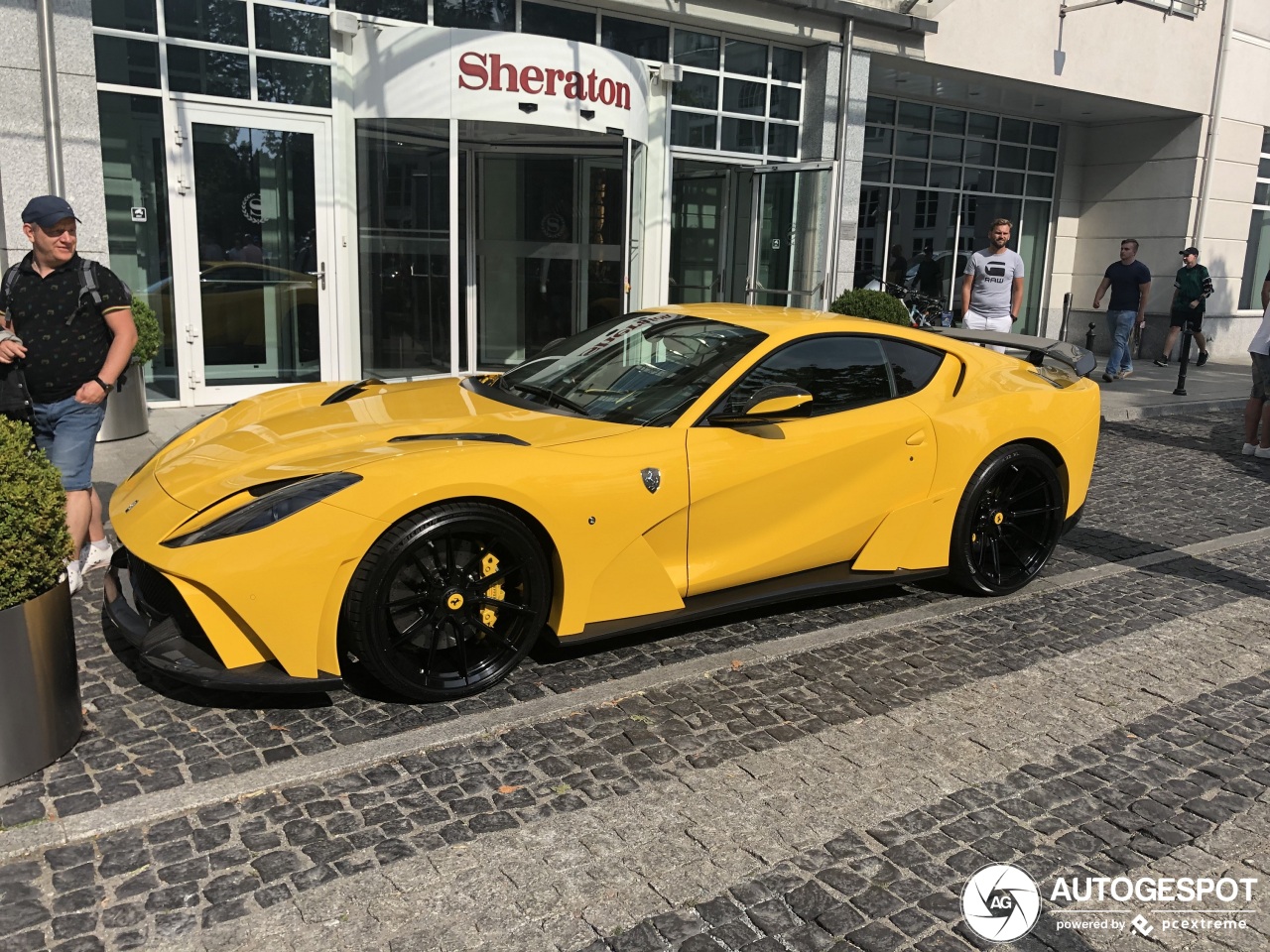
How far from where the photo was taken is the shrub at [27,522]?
3.30 m

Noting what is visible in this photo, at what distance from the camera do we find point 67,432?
5039 millimetres

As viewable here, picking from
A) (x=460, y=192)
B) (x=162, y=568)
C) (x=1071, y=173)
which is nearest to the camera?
(x=162, y=568)

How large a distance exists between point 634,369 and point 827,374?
0.91m

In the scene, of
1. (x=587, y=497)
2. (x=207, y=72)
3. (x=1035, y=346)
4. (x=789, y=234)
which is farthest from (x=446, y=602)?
(x=789, y=234)

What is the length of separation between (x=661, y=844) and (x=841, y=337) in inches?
108

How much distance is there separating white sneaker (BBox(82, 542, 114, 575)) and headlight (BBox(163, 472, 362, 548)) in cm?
219

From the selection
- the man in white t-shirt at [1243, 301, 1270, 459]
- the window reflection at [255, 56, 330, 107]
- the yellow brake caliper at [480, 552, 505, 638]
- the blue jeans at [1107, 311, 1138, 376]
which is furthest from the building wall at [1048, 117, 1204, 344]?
the yellow brake caliper at [480, 552, 505, 638]

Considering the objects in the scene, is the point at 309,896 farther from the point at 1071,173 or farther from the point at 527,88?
the point at 1071,173

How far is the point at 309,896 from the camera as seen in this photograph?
2.79 m

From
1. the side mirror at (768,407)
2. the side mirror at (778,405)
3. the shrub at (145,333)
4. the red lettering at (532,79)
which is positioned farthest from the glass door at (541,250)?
the side mirror at (778,405)

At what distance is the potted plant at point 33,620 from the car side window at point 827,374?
2.60m

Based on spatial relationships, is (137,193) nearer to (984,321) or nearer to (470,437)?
(470,437)

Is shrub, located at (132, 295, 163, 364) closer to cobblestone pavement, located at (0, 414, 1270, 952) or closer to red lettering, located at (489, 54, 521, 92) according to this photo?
cobblestone pavement, located at (0, 414, 1270, 952)

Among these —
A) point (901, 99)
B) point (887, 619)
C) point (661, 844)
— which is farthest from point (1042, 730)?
point (901, 99)
